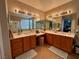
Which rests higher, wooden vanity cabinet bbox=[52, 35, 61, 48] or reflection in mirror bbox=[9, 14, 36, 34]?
reflection in mirror bbox=[9, 14, 36, 34]

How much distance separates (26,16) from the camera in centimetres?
355

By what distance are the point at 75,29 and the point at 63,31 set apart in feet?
2.18

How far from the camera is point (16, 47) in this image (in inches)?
102

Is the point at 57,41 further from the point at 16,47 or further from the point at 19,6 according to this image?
the point at 19,6

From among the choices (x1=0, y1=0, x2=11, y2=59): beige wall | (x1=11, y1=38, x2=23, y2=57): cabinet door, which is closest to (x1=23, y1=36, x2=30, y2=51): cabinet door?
(x1=11, y1=38, x2=23, y2=57): cabinet door

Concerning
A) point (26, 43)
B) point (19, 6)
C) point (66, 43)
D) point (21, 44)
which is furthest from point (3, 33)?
point (66, 43)

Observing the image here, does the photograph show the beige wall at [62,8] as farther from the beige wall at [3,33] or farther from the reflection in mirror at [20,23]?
the beige wall at [3,33]

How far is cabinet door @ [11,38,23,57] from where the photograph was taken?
8.11 ft

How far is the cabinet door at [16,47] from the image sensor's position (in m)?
2.47

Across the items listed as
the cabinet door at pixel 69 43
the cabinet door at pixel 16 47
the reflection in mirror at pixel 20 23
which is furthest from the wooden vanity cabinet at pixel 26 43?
the cabinet door at pixel 69 43

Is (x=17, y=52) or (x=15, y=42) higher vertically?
(x=15, y=42)

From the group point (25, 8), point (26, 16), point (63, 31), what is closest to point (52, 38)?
point (63, 31)

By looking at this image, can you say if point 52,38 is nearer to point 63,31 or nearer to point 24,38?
point 63,31

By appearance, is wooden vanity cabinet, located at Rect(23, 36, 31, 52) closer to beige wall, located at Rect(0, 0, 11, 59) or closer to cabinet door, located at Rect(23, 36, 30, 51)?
cabinet door, located at Rect(23, 36, 30, 51)
